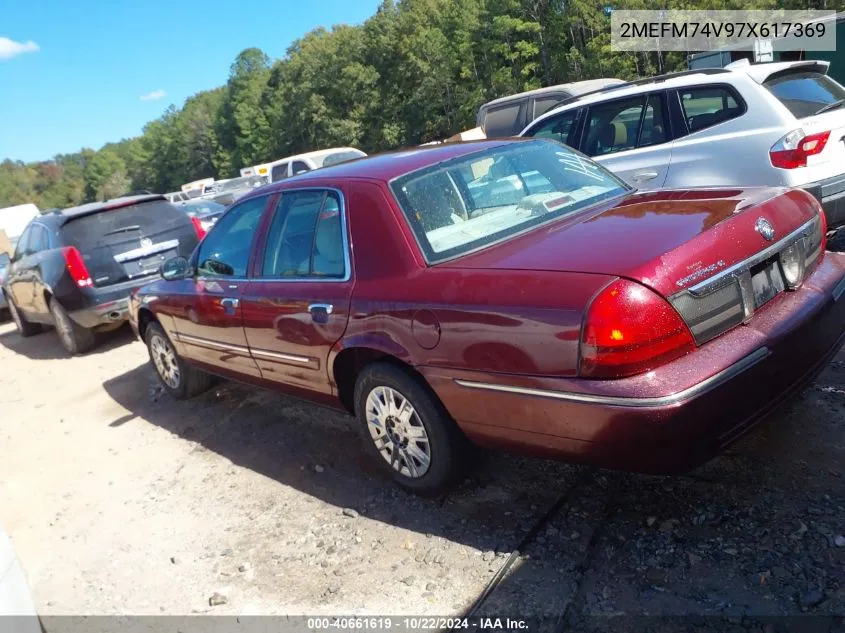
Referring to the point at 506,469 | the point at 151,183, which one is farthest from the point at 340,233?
the point at 151,183

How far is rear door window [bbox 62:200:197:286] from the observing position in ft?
25.7

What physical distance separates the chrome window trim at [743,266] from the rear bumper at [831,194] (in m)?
2.50

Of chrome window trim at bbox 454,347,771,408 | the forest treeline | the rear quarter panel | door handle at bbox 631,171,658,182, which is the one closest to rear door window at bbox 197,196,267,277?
the rear quarter panel

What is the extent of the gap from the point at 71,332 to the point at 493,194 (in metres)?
6.63

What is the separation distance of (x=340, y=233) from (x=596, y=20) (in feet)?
112

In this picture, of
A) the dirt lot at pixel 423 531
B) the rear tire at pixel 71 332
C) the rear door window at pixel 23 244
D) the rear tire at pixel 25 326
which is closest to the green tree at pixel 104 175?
the rear tire at pixel 25 326

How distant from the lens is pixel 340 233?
3.56 m

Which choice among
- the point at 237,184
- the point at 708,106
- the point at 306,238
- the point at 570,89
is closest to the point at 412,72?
the point at 237,184

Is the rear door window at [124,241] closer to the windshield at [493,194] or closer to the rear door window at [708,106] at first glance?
the windshield at [493,194]

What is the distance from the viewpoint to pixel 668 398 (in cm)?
242

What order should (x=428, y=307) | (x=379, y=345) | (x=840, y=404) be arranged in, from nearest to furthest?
(x=428, y=307), (x=379, y=345), (x=840, y=404)

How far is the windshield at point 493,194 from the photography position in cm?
324

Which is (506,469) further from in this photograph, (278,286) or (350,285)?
Result: (278,286)

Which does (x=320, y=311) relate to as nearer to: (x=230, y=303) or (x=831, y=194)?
(x=230, y=303)
